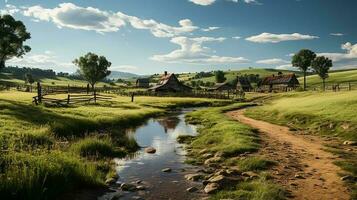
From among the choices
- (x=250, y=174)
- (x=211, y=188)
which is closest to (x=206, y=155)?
(x=250, y=174)

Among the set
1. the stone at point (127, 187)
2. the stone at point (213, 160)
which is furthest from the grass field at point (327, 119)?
the stone at point (127, 187)

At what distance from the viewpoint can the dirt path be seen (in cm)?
1472

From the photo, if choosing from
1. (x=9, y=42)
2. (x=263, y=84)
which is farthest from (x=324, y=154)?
(x=263, y=84)

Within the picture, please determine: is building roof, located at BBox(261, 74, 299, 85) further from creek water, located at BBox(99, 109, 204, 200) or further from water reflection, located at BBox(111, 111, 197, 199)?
creek water, located at BBox(99, 109, 204, 200)

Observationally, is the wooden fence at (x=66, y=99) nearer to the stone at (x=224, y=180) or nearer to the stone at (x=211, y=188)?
the stone at (x=224, y=180)

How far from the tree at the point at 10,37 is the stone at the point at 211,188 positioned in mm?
53032

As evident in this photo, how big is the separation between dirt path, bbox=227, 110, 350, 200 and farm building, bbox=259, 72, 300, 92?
113082 millimetres

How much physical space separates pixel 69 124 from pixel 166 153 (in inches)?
366

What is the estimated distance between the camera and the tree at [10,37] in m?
59.6

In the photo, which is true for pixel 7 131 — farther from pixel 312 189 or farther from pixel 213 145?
pixel 312 189

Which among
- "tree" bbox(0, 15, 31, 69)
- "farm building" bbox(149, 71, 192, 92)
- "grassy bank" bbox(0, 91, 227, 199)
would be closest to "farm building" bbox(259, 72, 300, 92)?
"farm building" bbox(149, 71, 192, 92)

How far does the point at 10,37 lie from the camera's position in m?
60.3

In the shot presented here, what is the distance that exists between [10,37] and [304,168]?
55.3 meters

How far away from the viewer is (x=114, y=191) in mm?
15445
